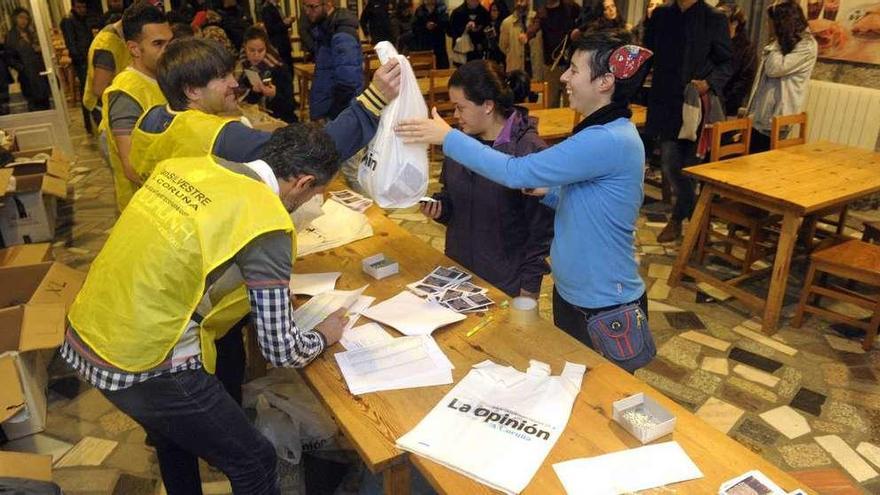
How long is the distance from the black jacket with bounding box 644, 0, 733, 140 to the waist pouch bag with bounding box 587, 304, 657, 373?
3.00 metres

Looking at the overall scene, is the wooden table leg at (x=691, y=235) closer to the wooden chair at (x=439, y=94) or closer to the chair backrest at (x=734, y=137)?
the chair backrest at (x=734, y=137)

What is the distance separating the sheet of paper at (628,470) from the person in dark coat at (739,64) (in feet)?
15.9

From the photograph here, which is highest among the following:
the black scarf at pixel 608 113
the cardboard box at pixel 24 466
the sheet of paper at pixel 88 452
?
the black scarf at pixel 608 113

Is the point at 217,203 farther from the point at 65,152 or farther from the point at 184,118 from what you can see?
the point at 65,152

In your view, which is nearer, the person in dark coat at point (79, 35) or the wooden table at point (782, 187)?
the wooden table at point (782, 187)

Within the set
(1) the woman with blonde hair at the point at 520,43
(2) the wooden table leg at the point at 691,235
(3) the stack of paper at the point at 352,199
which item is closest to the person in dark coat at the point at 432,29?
(1) the woman with blonde hair at the point at 520,43

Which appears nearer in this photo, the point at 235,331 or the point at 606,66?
the point at 606,66

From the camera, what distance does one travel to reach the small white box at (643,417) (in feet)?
4.99

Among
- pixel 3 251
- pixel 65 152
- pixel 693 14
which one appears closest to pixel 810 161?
pixel 693 14

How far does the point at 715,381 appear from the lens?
322 cm

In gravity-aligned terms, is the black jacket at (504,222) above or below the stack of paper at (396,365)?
above

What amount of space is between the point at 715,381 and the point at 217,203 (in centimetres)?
267

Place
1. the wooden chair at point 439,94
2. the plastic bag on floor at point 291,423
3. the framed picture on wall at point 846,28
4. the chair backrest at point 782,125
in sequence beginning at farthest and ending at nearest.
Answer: the wooden chair at point 439,94 < the framed picture on wall at point 846,28 < the chair backrest at point 782,125 < the plastic bag on floor at point 291,423

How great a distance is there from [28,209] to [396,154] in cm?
408
